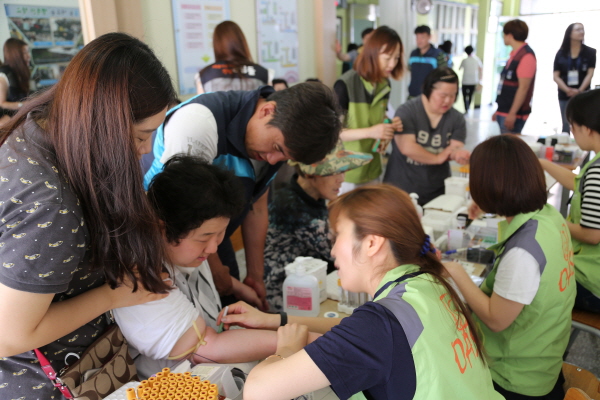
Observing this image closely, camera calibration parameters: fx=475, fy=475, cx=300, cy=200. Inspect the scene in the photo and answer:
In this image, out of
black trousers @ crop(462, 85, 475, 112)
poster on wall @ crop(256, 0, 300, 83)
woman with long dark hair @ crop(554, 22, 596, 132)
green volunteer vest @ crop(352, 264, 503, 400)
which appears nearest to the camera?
green volunteer vest @ crop(352, 264, 503, 400)

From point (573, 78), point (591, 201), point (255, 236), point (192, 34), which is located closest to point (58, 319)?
point (255, 236)

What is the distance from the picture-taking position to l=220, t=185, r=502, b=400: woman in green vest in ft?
2.99

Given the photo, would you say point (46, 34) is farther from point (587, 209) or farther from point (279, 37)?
point (587, 209)

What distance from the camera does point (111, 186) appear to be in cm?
90

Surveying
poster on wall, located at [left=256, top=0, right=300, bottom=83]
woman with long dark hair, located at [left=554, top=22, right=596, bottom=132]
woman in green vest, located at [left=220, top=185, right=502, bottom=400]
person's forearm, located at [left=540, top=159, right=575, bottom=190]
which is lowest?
person's forearm, located at [left=540, top=159, right=575, bottom=190]

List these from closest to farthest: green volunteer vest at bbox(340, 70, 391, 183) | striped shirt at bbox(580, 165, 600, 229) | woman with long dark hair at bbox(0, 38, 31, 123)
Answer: striped shirt at bbox(580, 165, 600, 229) < woman with long dark hair at bbox(0, 38, 31, 123) < green volunteer vest at bbox(340, 70, 391, 183)

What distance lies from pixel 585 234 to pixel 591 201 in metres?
0.16

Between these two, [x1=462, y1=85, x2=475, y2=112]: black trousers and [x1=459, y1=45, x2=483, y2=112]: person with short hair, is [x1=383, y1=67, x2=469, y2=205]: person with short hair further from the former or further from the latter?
[x1=462, y1=85, x2=475, y2=112]: black trousers

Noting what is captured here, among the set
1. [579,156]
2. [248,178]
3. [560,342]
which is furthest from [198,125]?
[579,156]

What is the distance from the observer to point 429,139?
121 inches

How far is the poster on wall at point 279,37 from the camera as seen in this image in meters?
4.26

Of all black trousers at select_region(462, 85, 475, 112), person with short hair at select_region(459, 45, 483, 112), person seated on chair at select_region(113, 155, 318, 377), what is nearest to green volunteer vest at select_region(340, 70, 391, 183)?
person seated on chair at select_region(113, 155, 318, 377)

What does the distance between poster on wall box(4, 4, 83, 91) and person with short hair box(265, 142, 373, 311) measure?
1.58 meters

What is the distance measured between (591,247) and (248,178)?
62.5 inches
